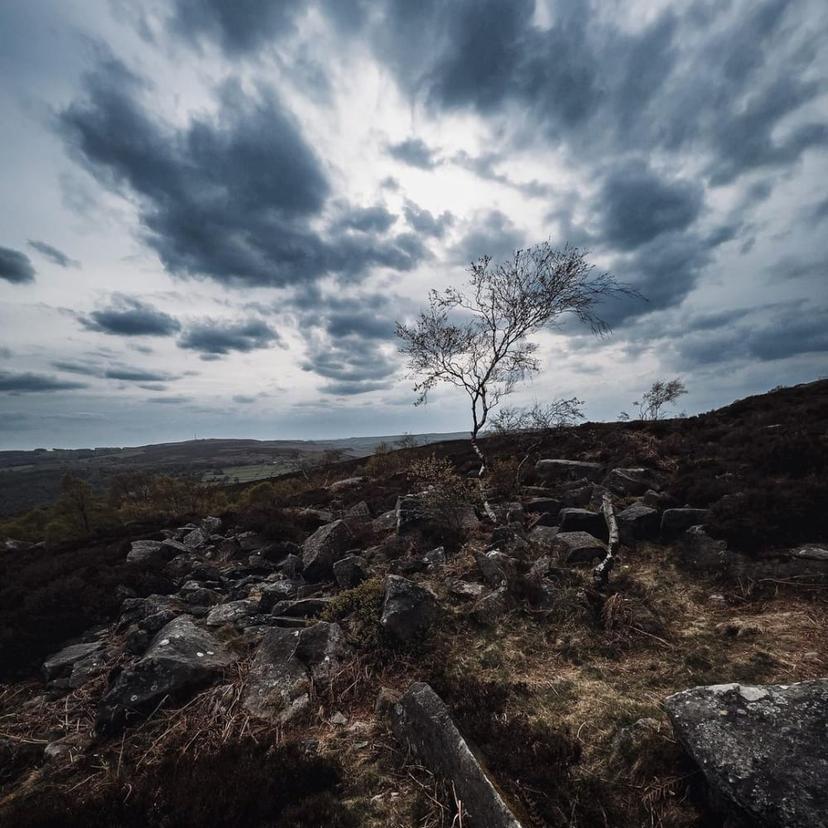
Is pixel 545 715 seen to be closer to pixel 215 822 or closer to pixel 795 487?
pixel 215 822

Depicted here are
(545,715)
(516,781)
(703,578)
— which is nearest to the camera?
(516,781)

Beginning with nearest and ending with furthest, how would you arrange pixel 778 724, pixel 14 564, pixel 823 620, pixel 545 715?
pixel 778 724, pixel 545 715, pixel 823 620, pixel 14 564

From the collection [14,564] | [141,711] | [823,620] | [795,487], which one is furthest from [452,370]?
[14,564]

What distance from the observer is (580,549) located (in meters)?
8.13

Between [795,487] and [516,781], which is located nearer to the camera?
[516,781]

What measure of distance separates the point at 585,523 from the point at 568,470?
5572mm

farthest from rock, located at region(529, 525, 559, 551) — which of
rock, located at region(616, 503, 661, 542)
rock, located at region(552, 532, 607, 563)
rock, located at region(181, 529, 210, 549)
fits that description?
rock, located at region(181, 529, 210, 549)

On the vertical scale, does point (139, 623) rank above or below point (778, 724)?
below

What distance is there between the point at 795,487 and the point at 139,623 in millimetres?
13739

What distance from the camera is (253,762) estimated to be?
163 inches

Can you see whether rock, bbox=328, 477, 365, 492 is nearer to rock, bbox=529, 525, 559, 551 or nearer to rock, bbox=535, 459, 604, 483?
rock, bbox=535, 459, 604, 483

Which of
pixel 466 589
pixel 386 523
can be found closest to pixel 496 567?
pixel 466 589

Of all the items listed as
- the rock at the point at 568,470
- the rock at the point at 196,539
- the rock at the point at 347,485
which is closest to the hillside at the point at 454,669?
the rock at the point at 196,539

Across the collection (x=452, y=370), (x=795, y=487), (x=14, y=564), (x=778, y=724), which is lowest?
(x=14, y=564)
